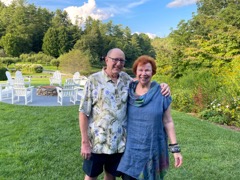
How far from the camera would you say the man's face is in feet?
6.04

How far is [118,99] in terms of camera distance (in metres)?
1.83

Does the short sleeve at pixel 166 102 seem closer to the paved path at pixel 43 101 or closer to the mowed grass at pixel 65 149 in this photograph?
the mowed grass at pixel 65 149

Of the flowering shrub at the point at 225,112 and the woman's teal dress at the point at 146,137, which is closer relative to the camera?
the woman's teal dress at the point at 146,137

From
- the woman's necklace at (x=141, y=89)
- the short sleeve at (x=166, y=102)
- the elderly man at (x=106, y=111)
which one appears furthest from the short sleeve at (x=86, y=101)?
the short sleeve at (x=166, y=102)

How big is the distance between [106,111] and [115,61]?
0.37 m

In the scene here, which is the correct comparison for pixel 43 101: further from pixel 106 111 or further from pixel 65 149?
pixel 106 111

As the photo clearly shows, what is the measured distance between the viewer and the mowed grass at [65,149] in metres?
3.13

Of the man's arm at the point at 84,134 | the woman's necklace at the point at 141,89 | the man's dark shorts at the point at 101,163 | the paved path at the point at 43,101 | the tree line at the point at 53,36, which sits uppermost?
the tree line at the point at 53,36

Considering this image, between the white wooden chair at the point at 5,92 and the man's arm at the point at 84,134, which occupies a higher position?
the man's arm at the point at 84,134

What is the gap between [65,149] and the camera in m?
3.91

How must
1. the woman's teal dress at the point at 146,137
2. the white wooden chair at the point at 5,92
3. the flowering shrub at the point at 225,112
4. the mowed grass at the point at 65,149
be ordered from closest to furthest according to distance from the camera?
the woman's teal dress at the point at 146,137
the mowed grass at the point at 65,149
the flowering shrub at the point at 225,112
the white wooden chair at the point at 5,92

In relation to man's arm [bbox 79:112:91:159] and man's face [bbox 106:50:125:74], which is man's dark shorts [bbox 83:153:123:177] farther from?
man's face [bbox 106:50:125:74]

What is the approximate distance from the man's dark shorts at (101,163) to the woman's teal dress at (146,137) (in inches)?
4.0

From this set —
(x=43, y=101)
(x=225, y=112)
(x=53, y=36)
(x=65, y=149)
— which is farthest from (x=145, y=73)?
(x=53, y=36)
